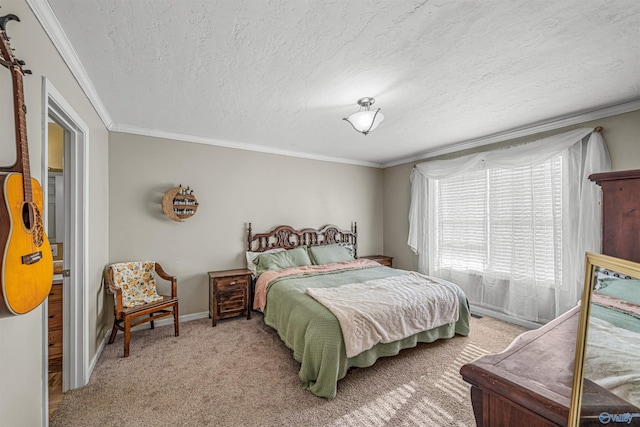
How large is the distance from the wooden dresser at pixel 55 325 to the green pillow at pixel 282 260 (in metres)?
1.97

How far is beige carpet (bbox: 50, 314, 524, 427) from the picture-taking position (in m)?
1.82

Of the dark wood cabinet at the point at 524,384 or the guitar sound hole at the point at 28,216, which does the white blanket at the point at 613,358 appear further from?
the guitar sound hole at the point at 28,216

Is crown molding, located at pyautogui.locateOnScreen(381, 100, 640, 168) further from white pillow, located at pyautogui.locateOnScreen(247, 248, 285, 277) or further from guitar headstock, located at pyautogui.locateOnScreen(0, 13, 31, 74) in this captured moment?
guitar headstock, located at pyautogui.locateOnScreen(0, 13, 31, 74)

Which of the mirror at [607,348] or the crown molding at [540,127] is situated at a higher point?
the crown molding at [540,127]

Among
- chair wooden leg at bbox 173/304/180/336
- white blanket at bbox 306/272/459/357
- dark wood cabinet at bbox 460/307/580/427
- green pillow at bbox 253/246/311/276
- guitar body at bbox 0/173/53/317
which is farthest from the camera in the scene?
green pillow at bbox 253/246/311/276

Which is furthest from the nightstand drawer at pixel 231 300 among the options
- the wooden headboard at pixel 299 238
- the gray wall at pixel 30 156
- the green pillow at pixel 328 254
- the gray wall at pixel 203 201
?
the gray wall at pixel 30 156

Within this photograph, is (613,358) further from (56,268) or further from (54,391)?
(56,268)

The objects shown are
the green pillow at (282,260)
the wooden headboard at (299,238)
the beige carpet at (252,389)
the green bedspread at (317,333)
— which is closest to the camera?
the beige carpet at (252,389)

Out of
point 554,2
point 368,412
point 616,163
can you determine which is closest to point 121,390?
point 368,412

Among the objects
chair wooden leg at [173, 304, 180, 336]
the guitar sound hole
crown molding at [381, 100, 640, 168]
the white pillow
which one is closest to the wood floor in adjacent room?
chair wooden leg at [173, 304, 180, 336]

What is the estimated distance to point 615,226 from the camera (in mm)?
1068

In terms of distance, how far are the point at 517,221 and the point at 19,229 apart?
174 inches

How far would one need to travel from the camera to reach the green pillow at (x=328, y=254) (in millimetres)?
4168

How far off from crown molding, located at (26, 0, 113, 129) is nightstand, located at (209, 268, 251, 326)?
2.26 meters
